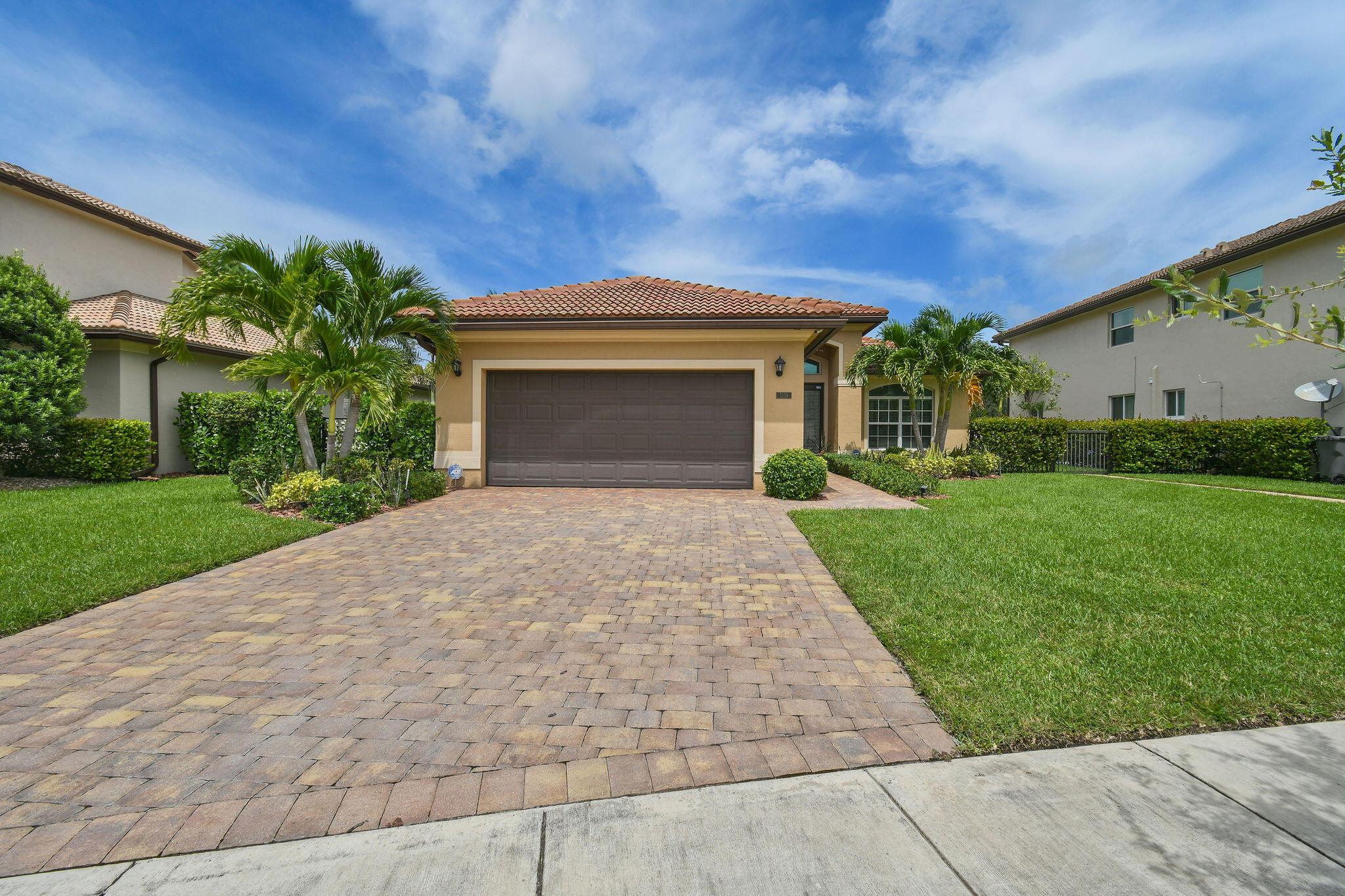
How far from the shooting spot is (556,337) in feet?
40.2

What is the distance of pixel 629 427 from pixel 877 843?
10.6 m

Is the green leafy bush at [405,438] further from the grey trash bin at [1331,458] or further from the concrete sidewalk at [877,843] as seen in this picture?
the grey trash bin at [1331,458]

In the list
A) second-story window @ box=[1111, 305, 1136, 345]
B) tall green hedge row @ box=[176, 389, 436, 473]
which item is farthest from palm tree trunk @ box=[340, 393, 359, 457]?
second-story window @ box=[1111, 305, 1136, 345]

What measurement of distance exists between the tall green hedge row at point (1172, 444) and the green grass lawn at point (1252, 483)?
33 cm

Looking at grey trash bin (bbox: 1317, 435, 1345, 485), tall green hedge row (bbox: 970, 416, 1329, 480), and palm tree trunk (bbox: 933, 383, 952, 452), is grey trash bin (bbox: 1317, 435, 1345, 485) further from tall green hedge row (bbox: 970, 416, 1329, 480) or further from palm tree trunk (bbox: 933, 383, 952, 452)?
palm tree trunk (bbox: 933, 383, 952, 452)

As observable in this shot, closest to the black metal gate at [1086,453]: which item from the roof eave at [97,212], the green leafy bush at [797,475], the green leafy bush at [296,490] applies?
the green leafy bush at [797,475]

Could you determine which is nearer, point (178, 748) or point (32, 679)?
point (178, 748)

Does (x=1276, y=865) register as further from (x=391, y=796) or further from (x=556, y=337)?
(x=556, y=337)

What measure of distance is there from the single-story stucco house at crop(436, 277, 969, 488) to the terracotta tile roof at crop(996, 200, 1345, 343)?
23.5 feet

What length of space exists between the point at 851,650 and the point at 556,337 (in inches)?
392

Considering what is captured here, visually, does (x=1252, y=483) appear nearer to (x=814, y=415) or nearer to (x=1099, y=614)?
(x=814, y=415)

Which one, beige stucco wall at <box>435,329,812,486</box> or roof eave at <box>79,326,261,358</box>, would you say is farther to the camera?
roof eave at <box>79,326,261,358</box>

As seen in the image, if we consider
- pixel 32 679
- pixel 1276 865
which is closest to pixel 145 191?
pixel 32 679

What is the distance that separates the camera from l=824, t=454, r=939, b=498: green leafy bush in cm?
1100
